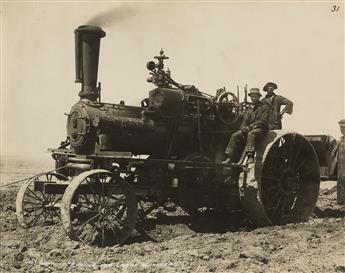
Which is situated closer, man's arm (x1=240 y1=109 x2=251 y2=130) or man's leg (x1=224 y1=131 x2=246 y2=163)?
man's leg (x1=224 y1=131 x2=246 y2=163)

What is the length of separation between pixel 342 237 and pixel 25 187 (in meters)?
4.80

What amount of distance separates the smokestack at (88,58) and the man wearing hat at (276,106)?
11.4 feet

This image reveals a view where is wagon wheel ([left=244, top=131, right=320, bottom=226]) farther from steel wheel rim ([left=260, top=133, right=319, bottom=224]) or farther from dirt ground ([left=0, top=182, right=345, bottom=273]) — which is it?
dirt ground ([left=0, top=182, right=345, bottom=273])

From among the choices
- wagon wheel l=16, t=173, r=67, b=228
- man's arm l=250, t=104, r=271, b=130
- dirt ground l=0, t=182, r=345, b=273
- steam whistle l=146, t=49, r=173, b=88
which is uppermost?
steam whistle l=146, t=49, r=173, b=88

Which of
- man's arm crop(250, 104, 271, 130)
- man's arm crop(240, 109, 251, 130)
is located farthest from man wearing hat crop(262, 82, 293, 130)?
man's arm crop(250, 104, 271, 130)

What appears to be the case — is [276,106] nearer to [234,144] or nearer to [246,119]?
[246,119]

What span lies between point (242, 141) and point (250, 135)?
0.96 feet

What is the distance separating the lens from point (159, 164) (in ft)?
25.7

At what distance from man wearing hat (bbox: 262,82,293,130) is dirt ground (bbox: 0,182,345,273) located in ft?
7.57

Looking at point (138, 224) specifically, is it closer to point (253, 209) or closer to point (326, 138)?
point (253, 209)

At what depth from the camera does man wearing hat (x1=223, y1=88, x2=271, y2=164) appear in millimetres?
8461

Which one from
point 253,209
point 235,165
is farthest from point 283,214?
point 235,165

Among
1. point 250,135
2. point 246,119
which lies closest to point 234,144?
point 250,135

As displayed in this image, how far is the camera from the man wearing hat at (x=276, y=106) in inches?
384
